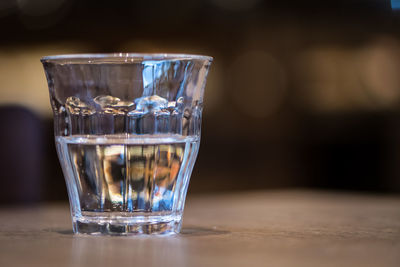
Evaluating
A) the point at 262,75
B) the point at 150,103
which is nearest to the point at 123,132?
the point at 150,103

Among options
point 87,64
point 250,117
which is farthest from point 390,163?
point 87,64

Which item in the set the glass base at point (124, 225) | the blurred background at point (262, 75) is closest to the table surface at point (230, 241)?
the glass base at point (124, 225)

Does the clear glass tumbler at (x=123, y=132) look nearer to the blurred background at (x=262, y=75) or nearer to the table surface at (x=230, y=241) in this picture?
the table surface at (x=230, y=241)

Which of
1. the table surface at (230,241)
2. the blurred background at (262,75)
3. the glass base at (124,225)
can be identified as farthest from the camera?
the blurred background at (262,75)

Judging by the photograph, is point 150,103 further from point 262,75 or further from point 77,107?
point 262,75

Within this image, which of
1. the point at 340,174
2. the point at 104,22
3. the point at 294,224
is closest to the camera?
the point at 294,224

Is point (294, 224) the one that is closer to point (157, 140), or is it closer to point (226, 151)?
point (157, 140)
